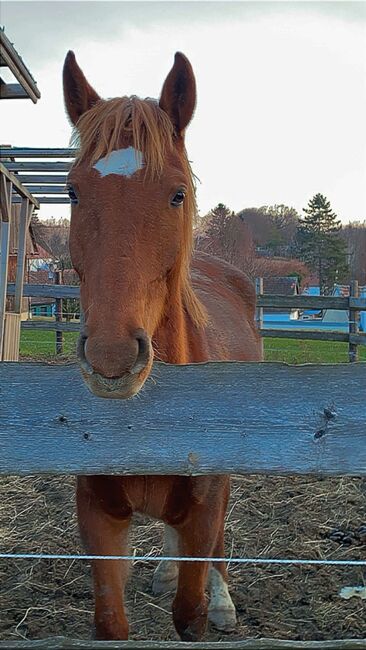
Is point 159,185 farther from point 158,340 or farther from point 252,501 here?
point 252,501

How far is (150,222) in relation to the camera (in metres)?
2.17

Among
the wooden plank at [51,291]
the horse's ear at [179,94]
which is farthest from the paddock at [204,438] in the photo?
the wooden plank at [51,291]

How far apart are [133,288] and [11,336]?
9.19 m

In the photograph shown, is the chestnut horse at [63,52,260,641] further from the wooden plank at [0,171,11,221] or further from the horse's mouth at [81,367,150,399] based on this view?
the wooden plank at [0,171,11,221]

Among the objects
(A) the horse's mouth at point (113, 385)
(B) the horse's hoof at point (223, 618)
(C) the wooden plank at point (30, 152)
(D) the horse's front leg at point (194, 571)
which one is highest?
(C) the wooden plank at point (30, 152)

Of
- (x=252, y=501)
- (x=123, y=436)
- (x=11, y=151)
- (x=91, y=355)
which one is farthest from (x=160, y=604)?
(x=11, y=151)

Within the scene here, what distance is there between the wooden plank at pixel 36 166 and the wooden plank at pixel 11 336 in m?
2.45

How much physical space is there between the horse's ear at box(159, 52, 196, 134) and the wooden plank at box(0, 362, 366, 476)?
118cm

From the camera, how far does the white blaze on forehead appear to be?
7.21 ft

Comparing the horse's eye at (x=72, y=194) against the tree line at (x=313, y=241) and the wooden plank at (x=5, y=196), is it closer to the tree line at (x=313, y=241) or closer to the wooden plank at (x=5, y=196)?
the wooden plank at (x=5, y=196)

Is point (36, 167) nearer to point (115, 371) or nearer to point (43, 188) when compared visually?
point (43, 188)

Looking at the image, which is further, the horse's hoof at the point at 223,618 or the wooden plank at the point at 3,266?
the wooden plank at the point at 3,266

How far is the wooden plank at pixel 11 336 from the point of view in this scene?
10.4 meters

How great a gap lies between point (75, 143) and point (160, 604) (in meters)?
2.65
